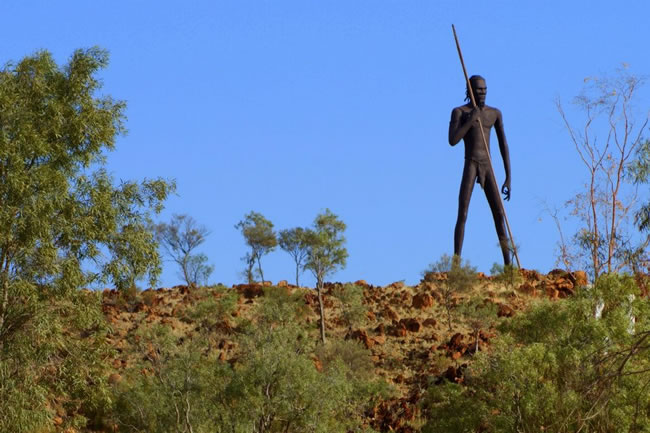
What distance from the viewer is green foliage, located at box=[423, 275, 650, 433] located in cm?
2062

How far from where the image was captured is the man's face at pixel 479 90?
3384 centimetres

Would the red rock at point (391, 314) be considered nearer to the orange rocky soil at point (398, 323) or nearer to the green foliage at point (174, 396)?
the orange rocky soil at point (398, 323)

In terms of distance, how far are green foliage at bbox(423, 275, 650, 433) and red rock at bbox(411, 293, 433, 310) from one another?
12.7 metres

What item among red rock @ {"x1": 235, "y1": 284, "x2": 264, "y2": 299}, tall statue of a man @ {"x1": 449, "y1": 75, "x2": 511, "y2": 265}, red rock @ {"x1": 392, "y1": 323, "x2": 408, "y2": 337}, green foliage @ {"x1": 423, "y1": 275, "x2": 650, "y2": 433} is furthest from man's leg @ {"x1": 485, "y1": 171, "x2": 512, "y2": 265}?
green foliage @ {"x1": 423, "y1": 275, "x2": 650, "y2": 433}

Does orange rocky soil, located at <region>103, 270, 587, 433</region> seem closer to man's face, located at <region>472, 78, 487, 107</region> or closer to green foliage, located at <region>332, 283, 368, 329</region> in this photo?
green foliage, located at <region>332, 283, 368, 329</region>

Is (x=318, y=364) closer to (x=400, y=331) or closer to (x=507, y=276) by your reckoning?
A: (x=400, y=331)

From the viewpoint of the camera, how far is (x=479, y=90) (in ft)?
111

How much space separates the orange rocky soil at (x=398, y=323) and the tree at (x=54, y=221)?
6.71m

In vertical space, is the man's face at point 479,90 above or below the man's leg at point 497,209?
above

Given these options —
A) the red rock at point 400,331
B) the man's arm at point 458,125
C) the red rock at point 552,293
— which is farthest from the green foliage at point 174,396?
the red rock at point 552,293

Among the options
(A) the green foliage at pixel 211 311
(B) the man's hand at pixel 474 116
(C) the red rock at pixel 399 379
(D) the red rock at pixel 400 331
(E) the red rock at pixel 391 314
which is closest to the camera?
(C) the red rock at pixel 399 379

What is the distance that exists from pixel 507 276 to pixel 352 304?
534cm

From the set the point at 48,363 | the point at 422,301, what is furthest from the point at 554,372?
the point at 422,301

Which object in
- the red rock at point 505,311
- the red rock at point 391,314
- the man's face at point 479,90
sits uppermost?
the man's face at point 479,90
